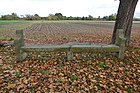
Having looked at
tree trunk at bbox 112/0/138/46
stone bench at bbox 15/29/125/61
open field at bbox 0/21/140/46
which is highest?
tree trunk at bbox 112/0/138/46

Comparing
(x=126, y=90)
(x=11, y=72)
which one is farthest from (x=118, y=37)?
(x=11, y=72)

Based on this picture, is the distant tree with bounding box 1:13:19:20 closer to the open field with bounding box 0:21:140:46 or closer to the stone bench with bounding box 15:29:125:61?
the open field with bounding box 0:21:140:46

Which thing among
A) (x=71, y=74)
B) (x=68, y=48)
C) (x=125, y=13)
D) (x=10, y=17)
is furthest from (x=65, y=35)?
(x=10, y=17)

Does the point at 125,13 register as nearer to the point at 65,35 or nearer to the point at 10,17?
the point at 65,35

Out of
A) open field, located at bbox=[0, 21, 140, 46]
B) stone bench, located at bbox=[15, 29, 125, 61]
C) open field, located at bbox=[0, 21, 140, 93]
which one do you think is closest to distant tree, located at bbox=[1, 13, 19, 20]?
open field, located at bbox=[0, 21, 140, 46]

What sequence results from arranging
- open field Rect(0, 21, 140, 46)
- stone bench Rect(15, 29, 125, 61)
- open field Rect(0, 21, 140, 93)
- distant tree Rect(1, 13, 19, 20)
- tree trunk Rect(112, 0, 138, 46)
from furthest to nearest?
distant tree Rect(1, 13, 19, 20) → open field Rect(0, 21, 140, 46) → tree trunk Rect(112, 0, 138, 46) → stone bench Rect(15, 29, 125, 61) → open field Rect(0, 21, 140, 93)

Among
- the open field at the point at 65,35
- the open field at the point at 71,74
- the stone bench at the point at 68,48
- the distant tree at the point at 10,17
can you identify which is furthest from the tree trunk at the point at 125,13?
the distant tree at the point at 10,17

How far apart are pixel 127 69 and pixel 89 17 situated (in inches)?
3438

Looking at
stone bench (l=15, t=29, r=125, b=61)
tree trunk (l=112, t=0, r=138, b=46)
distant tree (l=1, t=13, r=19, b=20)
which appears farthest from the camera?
distant tree (l=1, t=13, r=19, b=20)

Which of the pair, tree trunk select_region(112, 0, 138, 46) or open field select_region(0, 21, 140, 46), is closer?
tree trunk select_region(112, 0, 138, 46)

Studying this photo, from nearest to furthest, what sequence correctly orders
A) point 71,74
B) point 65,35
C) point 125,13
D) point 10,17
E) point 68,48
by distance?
1. point 71,74
2. point 68,48
3. point 125,13
4. point 65,35
5. point 10,17

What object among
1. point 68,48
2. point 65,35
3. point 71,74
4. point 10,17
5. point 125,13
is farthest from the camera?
point 10,17

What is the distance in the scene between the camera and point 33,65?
5.65 m

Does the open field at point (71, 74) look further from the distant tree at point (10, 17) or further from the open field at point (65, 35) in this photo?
the distant tree at point (10, 17)
